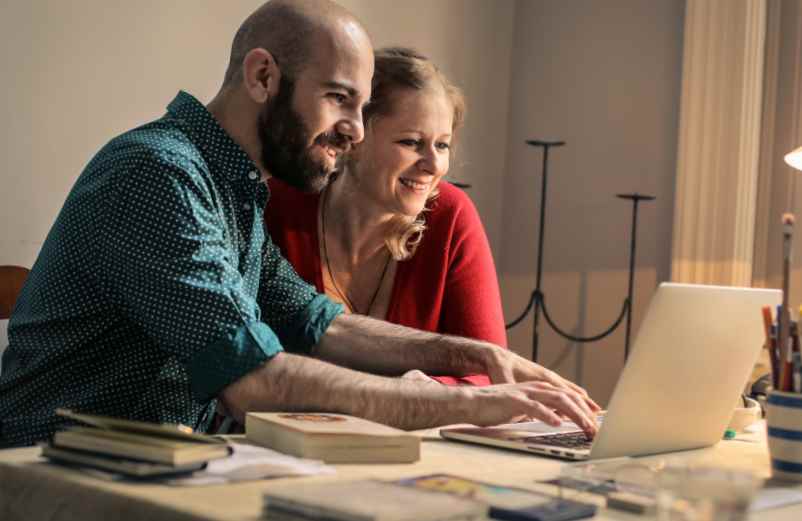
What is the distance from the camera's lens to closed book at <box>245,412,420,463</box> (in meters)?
1.15

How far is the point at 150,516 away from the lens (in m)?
0.92

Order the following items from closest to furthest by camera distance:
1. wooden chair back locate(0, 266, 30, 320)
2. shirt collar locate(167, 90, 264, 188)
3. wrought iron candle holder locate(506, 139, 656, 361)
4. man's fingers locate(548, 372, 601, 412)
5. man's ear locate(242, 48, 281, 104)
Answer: man's fingers locate(548, 372, 601, 412) → shirt collar locate(167, 90, 264, 188) → man's ear locate(242, 48, 281, 104) → wooden chair back locate(0, 266, 30, 320) → wrought iron candle holder locate(506, 139, 656, 361)

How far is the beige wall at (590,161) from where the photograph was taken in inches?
156

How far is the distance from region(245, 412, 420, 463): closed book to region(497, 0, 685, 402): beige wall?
2.89 meters

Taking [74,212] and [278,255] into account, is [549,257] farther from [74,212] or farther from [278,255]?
[74,212]

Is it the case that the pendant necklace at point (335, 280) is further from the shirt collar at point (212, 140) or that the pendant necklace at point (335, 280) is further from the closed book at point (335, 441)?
the closed book at point (335, 441)

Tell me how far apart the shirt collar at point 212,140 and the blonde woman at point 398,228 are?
0.68 meters

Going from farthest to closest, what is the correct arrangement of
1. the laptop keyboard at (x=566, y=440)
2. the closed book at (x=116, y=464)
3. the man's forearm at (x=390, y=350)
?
1. the man's forearm at (x=390, y=350)
2. the laptop keyboard at (x=566, y=440)
3. the closed book at (x=116, y=464)

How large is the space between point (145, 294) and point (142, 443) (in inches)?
19.9

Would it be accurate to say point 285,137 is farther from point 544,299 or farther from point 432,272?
point 544,299

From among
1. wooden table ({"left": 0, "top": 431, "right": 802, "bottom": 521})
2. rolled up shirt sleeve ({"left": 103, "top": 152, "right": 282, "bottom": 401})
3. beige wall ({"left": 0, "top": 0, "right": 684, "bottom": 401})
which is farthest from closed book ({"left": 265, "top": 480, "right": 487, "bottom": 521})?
beige wall ({"left": 0, "top": 0, "right": 684, "bottom": 401})

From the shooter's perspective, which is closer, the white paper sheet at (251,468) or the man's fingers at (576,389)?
the white paper sheet at (251,468)

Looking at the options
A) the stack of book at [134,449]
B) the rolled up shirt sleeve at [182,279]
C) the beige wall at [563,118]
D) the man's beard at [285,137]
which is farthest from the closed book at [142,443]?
the beige wall at [563,118]

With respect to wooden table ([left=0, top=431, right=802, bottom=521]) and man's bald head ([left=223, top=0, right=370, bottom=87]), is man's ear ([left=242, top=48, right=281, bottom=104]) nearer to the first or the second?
man's bald head ([left=223, top=0, right=370, bottom=87])
